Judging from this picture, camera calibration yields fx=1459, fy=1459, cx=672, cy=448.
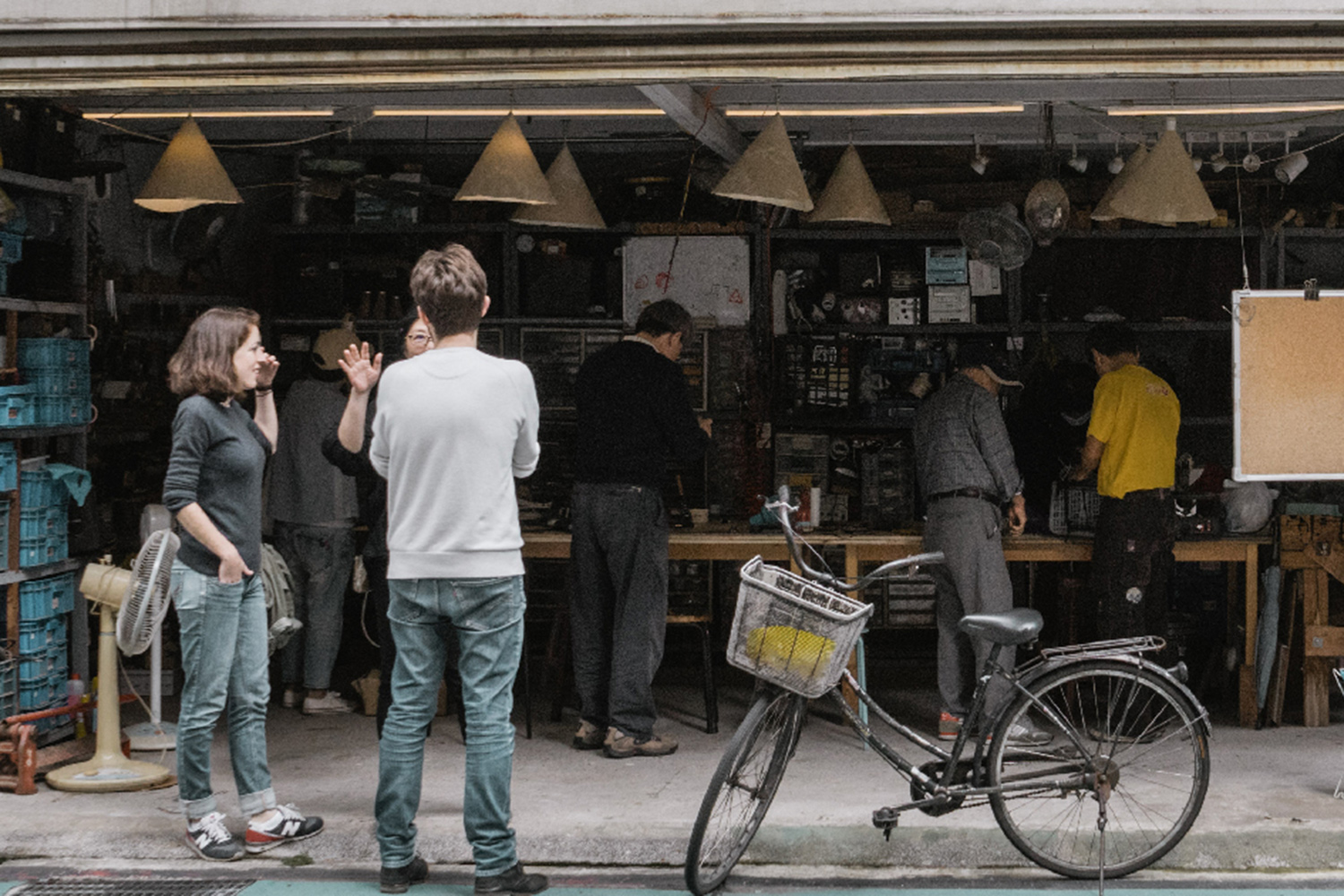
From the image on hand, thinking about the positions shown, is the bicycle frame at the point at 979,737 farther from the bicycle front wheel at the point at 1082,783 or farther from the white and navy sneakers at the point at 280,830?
the white and navy sneakers at the point at 280,830

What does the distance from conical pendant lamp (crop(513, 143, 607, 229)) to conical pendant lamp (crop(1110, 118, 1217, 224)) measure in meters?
2.72

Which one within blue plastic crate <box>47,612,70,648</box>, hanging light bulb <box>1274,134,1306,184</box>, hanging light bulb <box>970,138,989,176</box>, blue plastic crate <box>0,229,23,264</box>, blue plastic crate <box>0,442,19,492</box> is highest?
hanging light bulb <box>970,138,989,176</box>

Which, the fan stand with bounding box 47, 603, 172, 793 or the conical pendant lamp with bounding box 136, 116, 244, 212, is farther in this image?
the conical pendant lamp with bounding box 136, 116, 244, 212

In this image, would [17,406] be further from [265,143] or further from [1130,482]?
[1130,482]

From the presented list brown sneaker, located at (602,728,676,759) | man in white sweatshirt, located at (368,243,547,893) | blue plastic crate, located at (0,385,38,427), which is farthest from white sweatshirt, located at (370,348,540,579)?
blue plastic crate, located at (0,385,38,427)

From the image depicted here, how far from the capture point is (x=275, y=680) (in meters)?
8.55

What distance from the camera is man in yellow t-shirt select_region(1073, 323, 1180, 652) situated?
7.18m

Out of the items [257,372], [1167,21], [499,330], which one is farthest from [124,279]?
[1167,21]

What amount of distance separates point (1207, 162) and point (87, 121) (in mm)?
6987

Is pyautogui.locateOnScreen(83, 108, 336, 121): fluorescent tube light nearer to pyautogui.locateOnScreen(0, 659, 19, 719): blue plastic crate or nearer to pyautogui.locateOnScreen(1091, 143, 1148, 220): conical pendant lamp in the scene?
pyautogui.locateOnScreen(0, 659, 19, 719): blue plastic crate

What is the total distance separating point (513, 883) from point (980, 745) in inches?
66.8

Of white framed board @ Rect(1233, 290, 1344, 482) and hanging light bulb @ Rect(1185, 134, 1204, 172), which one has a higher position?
hanging light bulb @ Rect(1185, 134, 1204, 172)

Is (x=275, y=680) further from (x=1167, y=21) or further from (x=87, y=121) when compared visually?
(x=1167, y=21)

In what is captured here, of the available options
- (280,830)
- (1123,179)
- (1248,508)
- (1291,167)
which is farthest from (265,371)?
(1291,167)
